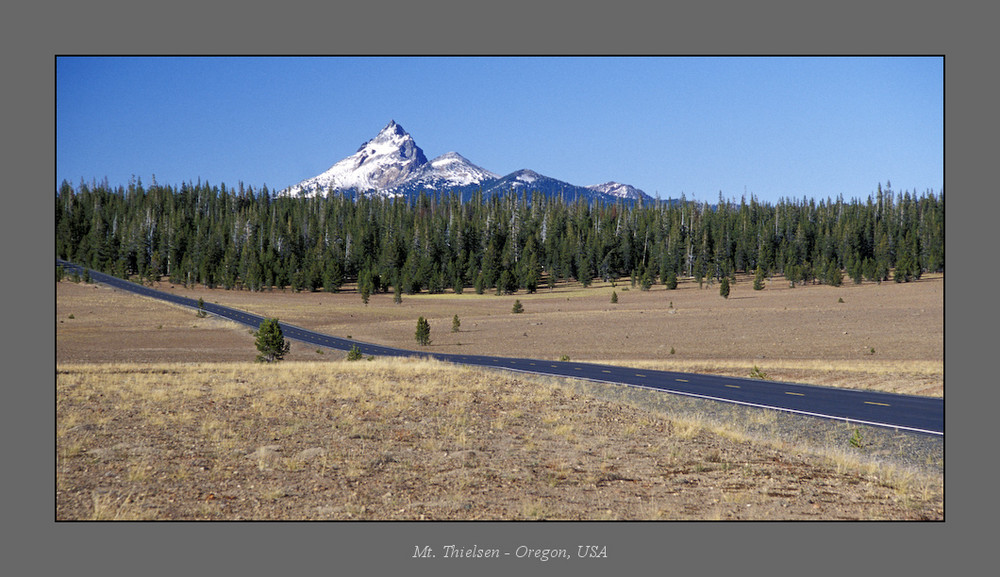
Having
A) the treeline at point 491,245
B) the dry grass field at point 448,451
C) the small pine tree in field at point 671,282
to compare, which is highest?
the treeline at point 491,245

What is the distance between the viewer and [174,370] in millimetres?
27859

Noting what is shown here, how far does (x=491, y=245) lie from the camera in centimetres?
13150

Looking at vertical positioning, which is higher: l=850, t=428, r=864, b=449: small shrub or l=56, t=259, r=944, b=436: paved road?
l=850, t=428, r=864, b=449: small shrub

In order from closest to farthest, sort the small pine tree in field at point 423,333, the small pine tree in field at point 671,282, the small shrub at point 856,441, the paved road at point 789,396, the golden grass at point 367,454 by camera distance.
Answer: the golden grass at point 367,454, the small shrub at point 856,441, the paved road at point 789,396, the small pine tree in field at point 423,333, the small pine tree in field at point 671,282

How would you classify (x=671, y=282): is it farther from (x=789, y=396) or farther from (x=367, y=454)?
(x=367, y=454)

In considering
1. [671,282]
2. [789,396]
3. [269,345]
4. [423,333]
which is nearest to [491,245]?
[671,282]

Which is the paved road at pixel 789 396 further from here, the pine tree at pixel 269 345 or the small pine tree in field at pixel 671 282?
the small pine tree in field at pixel 671 282

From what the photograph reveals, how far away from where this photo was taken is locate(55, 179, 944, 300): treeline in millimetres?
113812

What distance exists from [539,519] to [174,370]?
2313 cm

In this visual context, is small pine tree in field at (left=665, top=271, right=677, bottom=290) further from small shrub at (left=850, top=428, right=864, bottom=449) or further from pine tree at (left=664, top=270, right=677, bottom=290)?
small shrub at (left=850, top=428, right=864, bottom=449)

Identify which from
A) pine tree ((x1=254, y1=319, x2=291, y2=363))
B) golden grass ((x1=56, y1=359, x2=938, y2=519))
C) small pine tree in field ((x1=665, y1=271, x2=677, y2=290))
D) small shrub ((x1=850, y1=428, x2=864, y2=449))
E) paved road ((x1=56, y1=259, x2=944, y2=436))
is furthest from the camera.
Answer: small pine tree in field ((x1=665, y1=271, x2=677, y2=290))

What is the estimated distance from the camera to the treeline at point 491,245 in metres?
114

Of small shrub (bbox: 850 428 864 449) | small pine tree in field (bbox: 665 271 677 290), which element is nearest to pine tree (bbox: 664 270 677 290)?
small pine tree in field (bbox: 665 271 677 290)

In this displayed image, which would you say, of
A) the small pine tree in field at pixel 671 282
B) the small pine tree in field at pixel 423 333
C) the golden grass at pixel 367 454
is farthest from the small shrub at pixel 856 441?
the small pine tree in field at pixel 671 282
